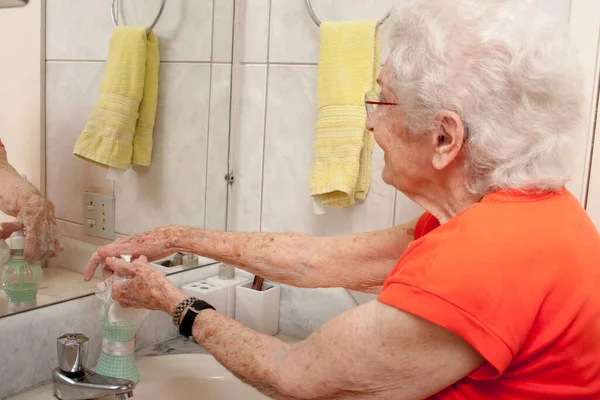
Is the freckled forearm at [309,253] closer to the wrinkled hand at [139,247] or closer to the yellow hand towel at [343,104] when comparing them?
the wrinkled hand at [139,247]

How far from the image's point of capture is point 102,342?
1.10 metres

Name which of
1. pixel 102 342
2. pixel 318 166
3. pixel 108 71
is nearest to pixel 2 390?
pixel 102 342

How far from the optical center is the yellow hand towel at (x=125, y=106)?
1.15m

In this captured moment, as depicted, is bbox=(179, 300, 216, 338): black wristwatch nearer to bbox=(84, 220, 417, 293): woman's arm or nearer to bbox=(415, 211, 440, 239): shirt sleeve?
bbox=(84, 220, 417, 293): woman's arm

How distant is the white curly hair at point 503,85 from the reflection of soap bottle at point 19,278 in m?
0.75

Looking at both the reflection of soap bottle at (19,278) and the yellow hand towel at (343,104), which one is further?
the yellow hand towel at (343,104)

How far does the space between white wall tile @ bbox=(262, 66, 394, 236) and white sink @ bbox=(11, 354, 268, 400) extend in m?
0.39

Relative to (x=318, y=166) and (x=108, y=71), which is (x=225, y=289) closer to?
(x=318, y=166)

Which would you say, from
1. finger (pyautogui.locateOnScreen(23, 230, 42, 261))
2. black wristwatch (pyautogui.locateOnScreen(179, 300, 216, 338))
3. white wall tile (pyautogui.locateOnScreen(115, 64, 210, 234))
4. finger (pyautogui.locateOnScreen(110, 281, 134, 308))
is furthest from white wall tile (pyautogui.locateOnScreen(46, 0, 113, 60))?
black wristwatch (pyautogui.locateOnScreen(179, 300, 216, 338))

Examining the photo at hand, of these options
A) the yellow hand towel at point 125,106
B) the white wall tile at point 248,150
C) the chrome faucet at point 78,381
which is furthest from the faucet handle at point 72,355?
the white wall tile at point 248,150

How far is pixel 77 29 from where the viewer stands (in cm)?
107

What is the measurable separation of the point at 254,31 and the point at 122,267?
2.38 feet

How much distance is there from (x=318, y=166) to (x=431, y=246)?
22.5 inches

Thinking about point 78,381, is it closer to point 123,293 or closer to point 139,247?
point 123,293
